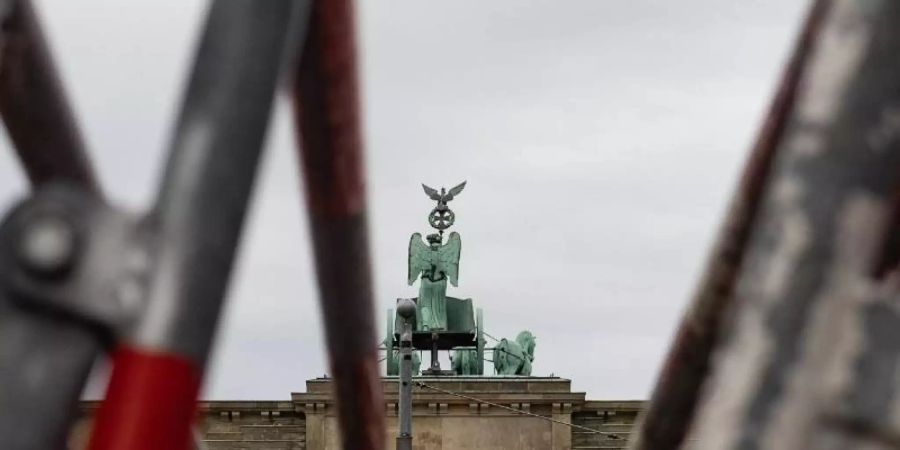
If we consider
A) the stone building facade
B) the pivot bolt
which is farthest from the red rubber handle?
the stone building facade

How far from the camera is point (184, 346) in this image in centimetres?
120

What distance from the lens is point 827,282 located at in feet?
3.40

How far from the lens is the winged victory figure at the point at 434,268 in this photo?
141 feet

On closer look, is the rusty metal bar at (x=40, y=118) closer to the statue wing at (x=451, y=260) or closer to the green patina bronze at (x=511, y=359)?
the green patina bronze at (x=511, y=359)

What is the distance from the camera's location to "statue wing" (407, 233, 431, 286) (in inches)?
1716

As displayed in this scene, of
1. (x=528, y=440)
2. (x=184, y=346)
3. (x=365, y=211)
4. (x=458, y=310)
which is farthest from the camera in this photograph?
(x=458, y=310)

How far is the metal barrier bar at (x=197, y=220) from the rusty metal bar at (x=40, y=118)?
1.32ft

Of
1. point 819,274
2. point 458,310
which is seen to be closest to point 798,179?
point 819,274

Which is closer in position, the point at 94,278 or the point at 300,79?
the point at 94,278

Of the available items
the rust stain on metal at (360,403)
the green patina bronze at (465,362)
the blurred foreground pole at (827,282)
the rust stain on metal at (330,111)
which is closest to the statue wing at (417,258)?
the green patina bronze at (465,362)

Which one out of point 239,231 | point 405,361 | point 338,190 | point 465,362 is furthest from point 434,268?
point 239,231

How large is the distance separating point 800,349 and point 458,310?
139 feet

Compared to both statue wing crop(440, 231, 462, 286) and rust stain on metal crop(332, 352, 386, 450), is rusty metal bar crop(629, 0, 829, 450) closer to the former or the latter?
rust stain on metal crop(332, 352, 386, 450)

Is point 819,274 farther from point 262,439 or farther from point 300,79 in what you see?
point 262,439
